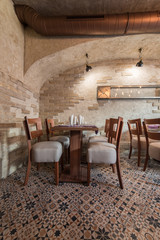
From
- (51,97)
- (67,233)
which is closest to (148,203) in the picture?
(67,233)

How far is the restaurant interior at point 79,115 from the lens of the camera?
1029mm

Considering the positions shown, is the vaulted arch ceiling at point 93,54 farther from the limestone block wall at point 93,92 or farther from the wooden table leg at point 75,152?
the wooden table leg at point 75,152

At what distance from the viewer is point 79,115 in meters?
2.16

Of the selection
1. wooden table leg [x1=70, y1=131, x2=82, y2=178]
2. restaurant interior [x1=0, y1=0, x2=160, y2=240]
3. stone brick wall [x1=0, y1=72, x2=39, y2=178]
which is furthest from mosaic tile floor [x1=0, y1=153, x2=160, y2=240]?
stone brick wall [x1=0, y1=72, x2=39, y2=178]

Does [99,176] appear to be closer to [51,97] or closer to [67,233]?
[67,233]

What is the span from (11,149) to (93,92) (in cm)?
250

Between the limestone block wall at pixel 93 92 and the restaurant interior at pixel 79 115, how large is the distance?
0.03 meters

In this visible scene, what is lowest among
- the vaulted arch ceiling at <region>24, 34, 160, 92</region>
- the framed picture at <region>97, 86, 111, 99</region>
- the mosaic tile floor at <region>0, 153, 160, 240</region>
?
the mosaic tile floor at <region>0, 153, 160, 240</region>

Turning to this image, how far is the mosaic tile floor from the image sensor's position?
0.88 meters

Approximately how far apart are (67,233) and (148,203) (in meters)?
0.97

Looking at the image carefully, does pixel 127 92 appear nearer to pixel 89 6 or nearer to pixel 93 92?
pixel 93 92

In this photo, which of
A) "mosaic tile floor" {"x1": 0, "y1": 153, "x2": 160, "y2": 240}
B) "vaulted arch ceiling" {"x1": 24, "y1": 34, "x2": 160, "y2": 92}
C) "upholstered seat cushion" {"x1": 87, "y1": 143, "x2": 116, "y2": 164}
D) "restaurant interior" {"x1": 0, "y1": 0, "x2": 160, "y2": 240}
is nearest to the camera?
"mosaic tile floor" {"x1": 0, "y1": 153, "x2": 160, "y2": 240}

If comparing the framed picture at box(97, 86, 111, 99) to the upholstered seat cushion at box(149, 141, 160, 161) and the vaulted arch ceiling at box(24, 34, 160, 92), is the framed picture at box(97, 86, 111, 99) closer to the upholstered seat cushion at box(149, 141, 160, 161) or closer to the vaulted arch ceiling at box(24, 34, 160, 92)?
the vaulted arch ceiling at box(24, 34, 160, 92)

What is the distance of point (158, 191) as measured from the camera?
141cm
